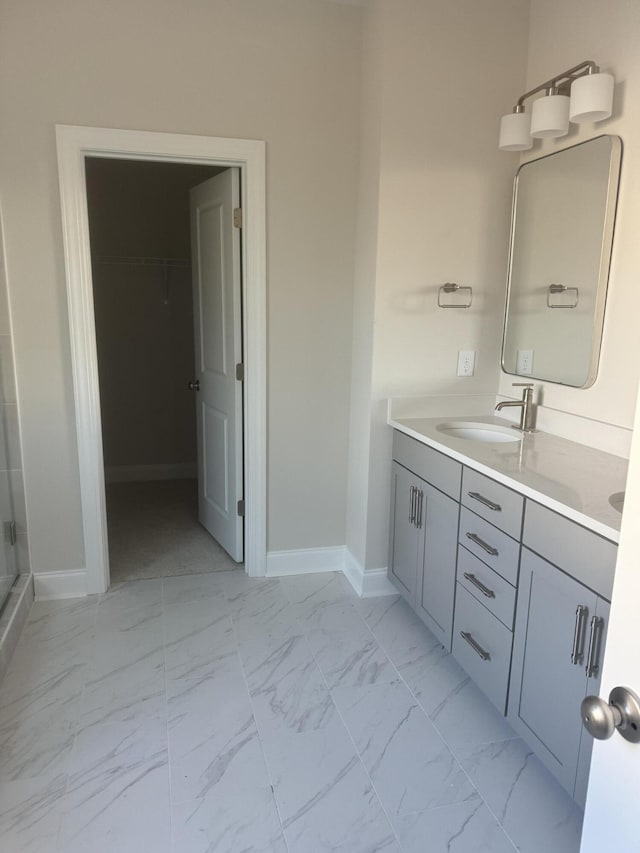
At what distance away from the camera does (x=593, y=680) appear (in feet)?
5.31

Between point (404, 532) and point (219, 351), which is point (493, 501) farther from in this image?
point (219, 351)

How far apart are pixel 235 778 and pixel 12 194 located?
2.39 meters

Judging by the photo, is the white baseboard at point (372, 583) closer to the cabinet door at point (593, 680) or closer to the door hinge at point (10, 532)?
the cabinet door at point (593, 680)

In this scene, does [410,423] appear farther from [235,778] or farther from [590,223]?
[235,778]

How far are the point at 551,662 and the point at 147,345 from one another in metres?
3.79

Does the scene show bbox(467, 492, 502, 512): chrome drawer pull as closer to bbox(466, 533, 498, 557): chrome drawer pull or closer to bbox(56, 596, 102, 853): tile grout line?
bbox(466, 533, 498, 557): chrome drawer pull

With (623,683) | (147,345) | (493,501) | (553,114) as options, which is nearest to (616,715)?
(623,683)

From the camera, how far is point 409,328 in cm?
284

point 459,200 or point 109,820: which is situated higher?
point 459,200

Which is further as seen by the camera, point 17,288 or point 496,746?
point 17,288

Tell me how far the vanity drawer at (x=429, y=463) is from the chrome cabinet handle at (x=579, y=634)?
2.33 ft

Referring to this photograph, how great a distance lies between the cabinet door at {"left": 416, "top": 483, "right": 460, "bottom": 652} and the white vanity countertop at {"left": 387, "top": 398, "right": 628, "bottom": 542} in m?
0.21

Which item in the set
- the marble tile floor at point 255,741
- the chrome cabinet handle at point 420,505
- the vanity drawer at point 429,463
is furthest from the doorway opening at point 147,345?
the chrome cabinet handle at point 420,505

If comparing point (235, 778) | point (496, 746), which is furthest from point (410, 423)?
point (235, 778)
